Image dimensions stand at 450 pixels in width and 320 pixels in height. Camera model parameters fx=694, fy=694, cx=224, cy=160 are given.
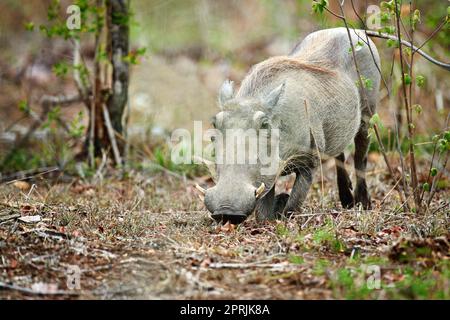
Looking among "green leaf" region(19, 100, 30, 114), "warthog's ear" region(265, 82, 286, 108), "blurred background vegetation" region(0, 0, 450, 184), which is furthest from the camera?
"blurred background vegetation" region(0, 0, 450, 184)

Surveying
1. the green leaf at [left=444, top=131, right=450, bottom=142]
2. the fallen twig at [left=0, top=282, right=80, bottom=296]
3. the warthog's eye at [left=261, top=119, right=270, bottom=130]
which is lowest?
the fallen twig at [left=0, top=282, right=80, bottom=296]

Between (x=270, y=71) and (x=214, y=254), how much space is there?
1.93m

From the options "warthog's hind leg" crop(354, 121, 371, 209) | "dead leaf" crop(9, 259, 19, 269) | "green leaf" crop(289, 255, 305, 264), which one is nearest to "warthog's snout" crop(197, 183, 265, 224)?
"green leaf" crop(289, 255, 305, 264)

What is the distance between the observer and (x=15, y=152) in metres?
8.05

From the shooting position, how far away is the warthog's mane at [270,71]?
5.36 metres

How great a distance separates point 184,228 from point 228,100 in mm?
1010

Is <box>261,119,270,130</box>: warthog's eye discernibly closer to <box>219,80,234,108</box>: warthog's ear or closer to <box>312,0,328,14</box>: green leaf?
<box>219,80,234,108</box>: warthog's ear

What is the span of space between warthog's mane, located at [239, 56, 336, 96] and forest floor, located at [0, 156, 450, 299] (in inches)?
40.4

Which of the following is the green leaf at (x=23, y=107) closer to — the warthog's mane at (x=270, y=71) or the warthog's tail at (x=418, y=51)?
the warthog's mane at (x=270, y=71)

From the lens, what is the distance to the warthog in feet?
15.3

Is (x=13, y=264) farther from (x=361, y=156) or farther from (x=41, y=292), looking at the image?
(x=361, y=156)
